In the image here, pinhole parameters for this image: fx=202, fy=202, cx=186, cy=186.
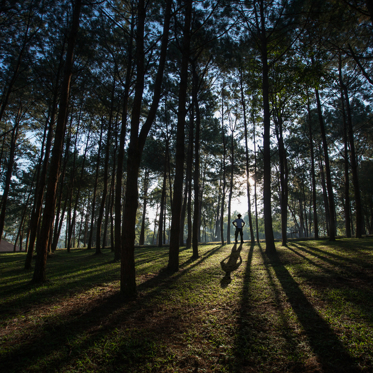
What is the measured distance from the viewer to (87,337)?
2.75m

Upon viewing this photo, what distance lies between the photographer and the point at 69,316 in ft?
11.4

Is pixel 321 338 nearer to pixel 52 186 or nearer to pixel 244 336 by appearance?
pixel 244 336

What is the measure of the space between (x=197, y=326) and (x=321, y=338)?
1.63 m

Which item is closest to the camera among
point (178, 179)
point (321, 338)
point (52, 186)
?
point (321, 338)

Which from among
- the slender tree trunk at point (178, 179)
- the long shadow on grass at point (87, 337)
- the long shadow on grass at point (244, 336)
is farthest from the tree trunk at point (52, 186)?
the long shadow on grass at point (244, 336)

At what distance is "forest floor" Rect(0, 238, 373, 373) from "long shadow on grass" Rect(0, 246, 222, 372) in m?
0.01

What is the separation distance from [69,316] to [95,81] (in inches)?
499

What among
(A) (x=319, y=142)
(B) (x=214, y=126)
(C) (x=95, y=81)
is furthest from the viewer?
(A) (x=319, y=142)

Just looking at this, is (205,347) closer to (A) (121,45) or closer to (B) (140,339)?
(B) (140,339)

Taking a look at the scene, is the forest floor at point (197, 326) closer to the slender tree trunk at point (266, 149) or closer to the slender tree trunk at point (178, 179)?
the slender tree trunk at point (178, 179)

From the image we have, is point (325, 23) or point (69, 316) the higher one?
point (325, 23)

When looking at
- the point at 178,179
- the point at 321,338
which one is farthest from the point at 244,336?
the point at 178,179

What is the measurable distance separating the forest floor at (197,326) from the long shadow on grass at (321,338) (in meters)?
0.01

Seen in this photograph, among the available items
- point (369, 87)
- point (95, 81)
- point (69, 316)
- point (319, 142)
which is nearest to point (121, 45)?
point (95, 81)
